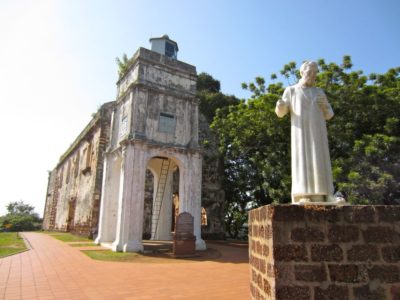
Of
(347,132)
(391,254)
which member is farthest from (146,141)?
(391,254)

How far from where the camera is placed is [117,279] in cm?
627

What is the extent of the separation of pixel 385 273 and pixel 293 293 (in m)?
0.99

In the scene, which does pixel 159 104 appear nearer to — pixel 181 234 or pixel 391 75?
pixel 181 234

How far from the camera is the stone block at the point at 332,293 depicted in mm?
2924

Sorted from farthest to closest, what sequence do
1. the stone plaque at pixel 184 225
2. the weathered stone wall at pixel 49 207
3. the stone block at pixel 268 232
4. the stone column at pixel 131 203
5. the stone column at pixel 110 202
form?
the weathered stone wall at pixel 49 207, the stone column at pixel 110 202, the stone column at pixel 131 203, the stone plaque at pixel 184 225, the stone block at pixel 268 232

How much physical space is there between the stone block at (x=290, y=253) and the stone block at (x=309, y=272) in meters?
0.09

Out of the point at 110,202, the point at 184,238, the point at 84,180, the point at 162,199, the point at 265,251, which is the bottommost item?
the point at 184,238

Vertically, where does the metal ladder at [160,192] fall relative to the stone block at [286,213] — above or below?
above

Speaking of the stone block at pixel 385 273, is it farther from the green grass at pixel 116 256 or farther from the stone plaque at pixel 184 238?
the stone plaque at pixel 184 238

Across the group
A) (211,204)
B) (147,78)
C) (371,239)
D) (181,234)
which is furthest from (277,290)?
(211,204)

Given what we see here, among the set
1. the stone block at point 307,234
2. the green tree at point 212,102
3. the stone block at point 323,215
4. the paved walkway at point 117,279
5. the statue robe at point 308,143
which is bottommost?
the paved walkway at point 117,279

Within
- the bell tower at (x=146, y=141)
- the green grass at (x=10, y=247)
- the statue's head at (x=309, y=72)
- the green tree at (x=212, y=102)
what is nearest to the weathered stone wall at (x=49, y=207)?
the green grass at (x=10, y=247)

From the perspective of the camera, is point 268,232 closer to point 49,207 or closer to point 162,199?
point 162,199

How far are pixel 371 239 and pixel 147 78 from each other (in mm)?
11407
